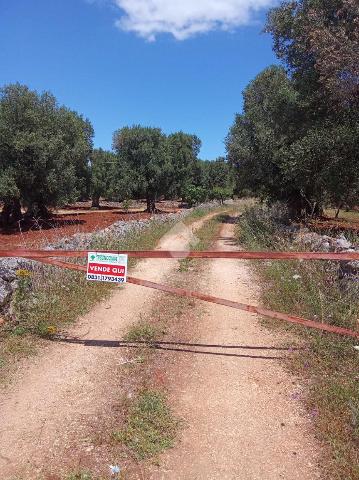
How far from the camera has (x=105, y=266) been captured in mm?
6172

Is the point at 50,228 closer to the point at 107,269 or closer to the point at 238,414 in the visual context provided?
the point at 107,269

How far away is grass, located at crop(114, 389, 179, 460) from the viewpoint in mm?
3969

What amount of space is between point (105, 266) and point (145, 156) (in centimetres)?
4532

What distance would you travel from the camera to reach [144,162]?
50438mm

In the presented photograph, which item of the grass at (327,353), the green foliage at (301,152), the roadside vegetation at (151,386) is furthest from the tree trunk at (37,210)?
the roadside vegetation at (151,386)

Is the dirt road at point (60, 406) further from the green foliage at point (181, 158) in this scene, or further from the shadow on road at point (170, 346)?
the green foliage at point (181, 158)

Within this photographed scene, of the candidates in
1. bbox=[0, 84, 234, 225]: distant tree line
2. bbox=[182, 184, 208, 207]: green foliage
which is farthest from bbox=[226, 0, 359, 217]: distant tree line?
bbox=[182, 184, 208, 207]: green foliage

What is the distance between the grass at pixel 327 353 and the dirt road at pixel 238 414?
0.20 meters

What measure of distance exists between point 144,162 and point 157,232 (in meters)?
31.2

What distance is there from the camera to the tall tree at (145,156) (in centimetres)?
5006

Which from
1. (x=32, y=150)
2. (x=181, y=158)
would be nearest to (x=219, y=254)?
(x=32, y=150)

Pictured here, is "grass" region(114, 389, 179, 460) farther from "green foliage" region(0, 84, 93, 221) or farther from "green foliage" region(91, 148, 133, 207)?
"green foliage" region(91, 148, 133, 207)

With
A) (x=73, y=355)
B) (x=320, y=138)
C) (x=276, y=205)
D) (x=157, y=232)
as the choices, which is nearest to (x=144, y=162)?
(x=276, y=205)

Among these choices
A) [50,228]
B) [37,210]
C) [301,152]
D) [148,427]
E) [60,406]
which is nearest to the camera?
[148,427]
